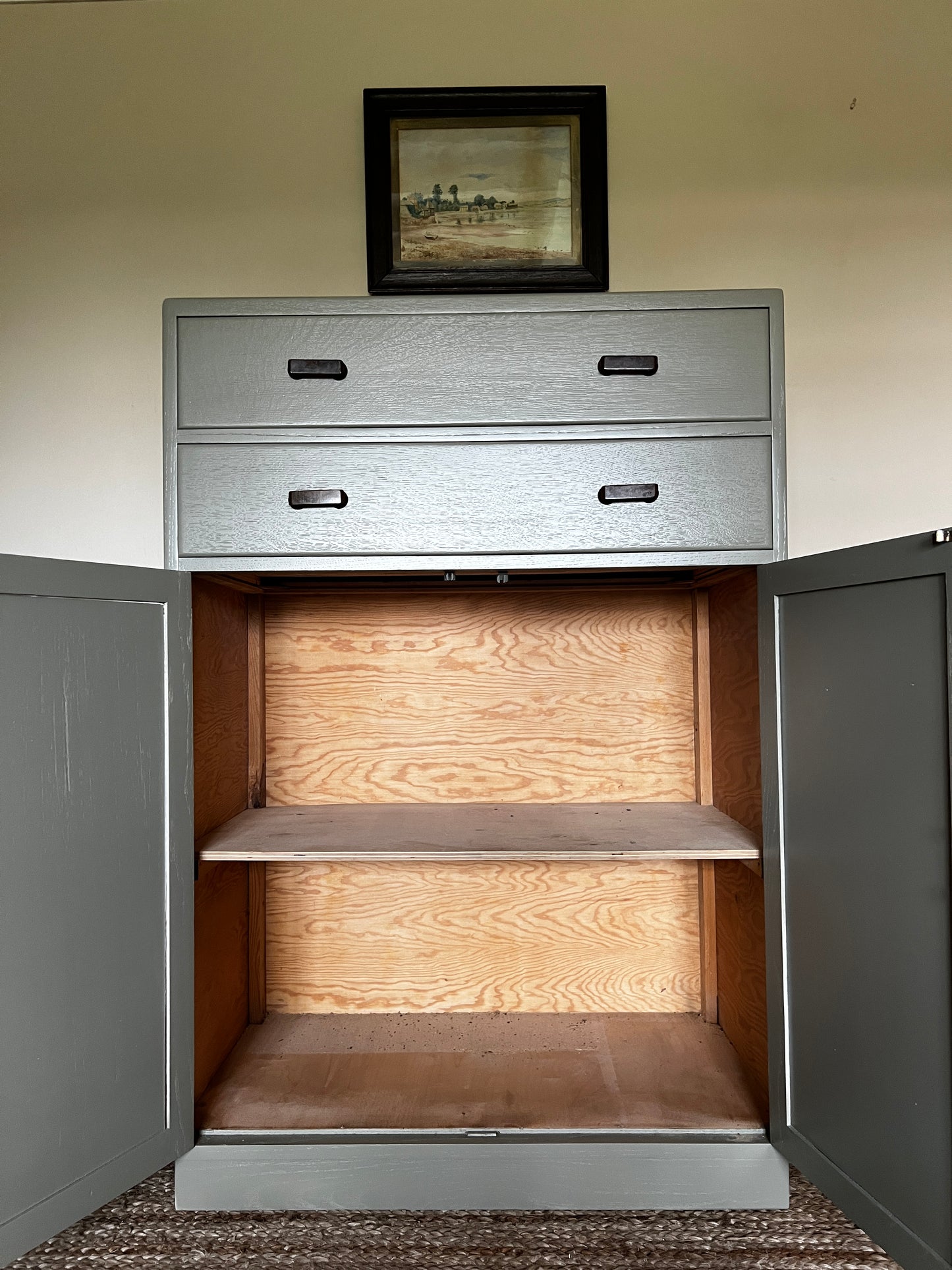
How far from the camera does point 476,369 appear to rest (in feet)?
4.50

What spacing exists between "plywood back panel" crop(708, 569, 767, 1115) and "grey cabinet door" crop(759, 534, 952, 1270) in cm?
9

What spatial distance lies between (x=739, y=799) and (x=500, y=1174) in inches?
30.2

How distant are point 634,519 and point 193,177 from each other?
121 cm

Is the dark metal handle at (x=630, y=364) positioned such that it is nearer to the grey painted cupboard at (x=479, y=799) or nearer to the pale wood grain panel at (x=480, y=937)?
the grey painted cupboard at (x=479, y=799)

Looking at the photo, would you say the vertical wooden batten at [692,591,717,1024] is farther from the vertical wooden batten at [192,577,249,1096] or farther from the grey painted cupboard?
the vertical wooden batten at [192,577,249,1096]

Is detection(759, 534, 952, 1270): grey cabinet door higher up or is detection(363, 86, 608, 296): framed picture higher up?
detection(363, 86, 608, 296): framed picture

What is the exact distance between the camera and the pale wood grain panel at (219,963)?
4.84ft

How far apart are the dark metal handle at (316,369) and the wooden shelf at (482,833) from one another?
2.59 feet

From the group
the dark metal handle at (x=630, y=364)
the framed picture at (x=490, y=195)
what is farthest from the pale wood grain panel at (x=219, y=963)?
the framed picture at (x=490, y=195)

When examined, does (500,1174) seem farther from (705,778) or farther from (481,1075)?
(705,778)

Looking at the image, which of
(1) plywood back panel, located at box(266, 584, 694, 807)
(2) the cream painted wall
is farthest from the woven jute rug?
(2) the cream painted wall

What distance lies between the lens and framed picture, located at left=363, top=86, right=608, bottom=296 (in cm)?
169

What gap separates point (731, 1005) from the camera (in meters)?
1.67

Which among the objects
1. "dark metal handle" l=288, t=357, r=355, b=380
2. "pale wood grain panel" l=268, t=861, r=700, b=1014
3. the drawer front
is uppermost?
"dark metal handle" l=288, t=357, r=355, b=380
